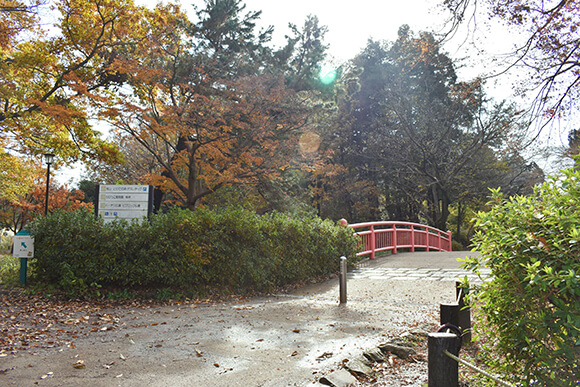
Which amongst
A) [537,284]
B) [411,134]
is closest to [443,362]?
[537,284]

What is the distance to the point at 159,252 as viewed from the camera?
7.18 meters

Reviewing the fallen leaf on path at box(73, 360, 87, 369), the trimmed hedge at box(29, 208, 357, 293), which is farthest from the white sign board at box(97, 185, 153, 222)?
the fallen leaf on path at box(73, 360, 87, 369)

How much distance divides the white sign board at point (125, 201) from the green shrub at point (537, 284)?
839 centimetres

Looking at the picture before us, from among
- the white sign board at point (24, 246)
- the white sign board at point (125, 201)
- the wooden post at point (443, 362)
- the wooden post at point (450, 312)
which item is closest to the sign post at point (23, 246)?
the white sign board at point (24, 246)

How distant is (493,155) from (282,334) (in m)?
24.3

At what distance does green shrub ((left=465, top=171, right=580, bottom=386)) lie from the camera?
1.92 meters

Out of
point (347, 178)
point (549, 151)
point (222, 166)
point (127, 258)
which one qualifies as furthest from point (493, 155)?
point (127, 258)

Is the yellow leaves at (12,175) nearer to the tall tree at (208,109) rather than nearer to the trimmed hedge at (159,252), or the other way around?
the tall tree at (208,109)

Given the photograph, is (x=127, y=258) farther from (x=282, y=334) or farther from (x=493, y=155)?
(x=493, y=155)

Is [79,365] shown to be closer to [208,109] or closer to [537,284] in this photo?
[537,284]

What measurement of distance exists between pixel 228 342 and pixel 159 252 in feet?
11.0

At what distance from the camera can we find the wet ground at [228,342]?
3.34 meters

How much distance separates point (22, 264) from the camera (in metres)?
7.61

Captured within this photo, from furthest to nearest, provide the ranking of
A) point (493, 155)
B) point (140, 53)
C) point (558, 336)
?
1. point (493, 155)
2. point (140, 53)
3. point (558, 336)
